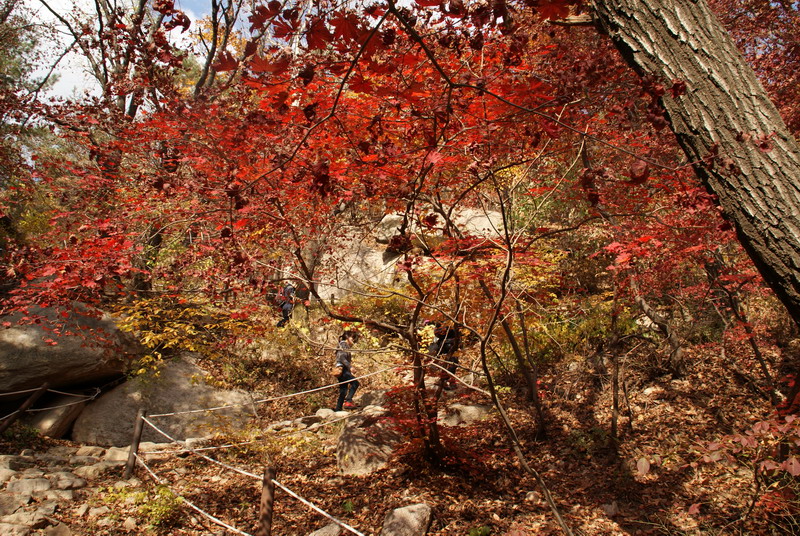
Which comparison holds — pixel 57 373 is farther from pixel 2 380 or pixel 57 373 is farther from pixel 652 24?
pixel 652 24

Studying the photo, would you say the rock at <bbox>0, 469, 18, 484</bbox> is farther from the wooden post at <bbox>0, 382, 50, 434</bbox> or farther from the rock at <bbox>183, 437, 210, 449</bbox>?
the rock at <bbox>183, 437, 210, 449</bbox>

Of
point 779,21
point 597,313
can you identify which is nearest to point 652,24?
point 597,313

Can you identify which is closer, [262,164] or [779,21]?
[262,164]

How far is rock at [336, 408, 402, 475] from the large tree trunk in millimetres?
4530

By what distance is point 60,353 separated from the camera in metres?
6.91

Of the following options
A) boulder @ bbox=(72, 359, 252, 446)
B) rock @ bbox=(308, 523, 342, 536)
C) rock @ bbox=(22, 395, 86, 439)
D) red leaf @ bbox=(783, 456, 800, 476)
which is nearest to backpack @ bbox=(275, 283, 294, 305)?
boulder @ bbox=(72, 359, 252, 446)

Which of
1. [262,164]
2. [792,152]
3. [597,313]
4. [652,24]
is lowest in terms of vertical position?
[597,313]

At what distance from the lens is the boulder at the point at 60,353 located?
258 inches

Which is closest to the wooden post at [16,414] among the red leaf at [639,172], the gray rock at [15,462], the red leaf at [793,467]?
the gray rock at [15,462]

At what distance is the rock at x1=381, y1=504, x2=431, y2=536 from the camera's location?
4.06 metres

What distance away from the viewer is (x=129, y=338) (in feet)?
26.4

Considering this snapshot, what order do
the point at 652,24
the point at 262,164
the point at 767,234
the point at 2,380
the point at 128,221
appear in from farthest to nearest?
1. the point at 128,221
2. the point at 2,380
3. the point at 262,164
4. the point at 652,24
5. the point at 767,234

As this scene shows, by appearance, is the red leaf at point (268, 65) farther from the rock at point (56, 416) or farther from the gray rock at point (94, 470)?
the rock at point (56, 416)

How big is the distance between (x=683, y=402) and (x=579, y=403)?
4.67 ft
